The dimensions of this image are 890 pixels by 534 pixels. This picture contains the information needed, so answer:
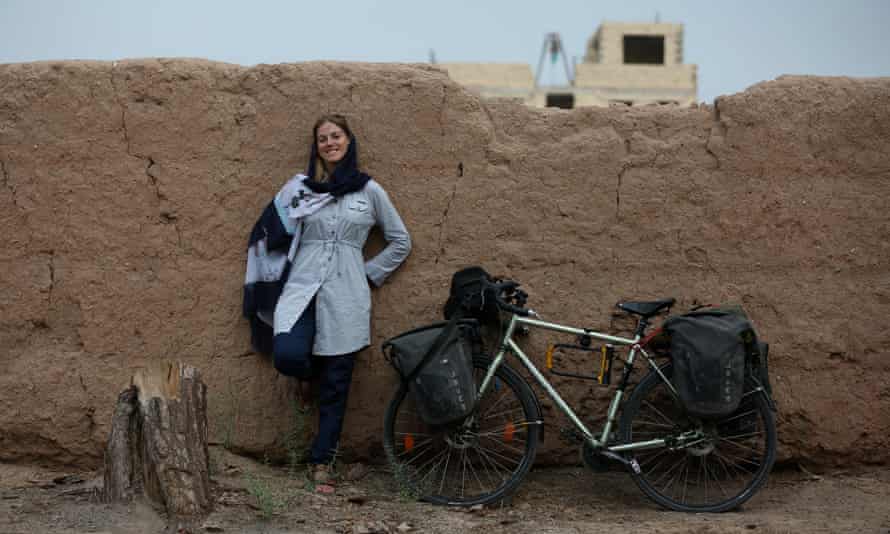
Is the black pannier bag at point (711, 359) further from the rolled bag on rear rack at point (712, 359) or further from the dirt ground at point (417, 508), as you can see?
the dirt ground at point (417, 508)

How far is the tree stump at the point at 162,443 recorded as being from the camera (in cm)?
327

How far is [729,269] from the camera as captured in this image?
403 centimetres

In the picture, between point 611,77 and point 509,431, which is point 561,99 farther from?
point 509,431

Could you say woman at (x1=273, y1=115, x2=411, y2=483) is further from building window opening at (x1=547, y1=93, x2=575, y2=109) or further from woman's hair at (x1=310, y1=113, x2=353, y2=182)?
building window opening at (x1=547, y1=93, x2=575, y2=109)

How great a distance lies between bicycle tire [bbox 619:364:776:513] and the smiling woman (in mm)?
1218

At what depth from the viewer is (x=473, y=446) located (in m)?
3.71

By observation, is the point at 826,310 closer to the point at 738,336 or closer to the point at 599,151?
the point at 738,336

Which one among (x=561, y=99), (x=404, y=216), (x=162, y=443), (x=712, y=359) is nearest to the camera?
(x=162, y=443)

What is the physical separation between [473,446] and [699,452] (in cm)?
92

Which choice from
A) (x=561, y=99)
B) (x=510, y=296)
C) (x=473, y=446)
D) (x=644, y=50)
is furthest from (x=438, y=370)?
(x=644, y=50)

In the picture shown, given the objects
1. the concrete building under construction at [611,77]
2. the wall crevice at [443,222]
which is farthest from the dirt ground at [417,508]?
the concrete building under construction at [611,77]

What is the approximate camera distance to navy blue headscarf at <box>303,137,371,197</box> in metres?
3.81

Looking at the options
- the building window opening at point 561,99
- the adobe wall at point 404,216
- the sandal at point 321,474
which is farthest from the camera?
the building window opening at point 561,99

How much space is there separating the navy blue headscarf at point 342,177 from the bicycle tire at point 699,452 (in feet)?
4.87
